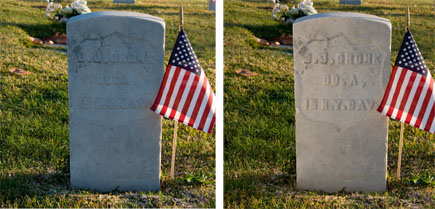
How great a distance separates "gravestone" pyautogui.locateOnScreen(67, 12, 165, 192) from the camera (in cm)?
Result: 434

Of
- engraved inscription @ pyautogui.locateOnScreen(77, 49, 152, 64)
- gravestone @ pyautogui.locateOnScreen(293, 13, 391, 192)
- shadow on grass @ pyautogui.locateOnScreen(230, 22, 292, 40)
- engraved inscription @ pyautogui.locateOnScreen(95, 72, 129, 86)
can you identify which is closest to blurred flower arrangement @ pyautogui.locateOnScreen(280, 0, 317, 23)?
shadow on grass @ pyautogui.locateOnScreen(230, 22, 292, 40)

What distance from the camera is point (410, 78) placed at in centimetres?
447

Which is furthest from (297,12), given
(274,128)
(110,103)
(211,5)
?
(110,103)

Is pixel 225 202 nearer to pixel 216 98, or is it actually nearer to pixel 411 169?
pixel 216 98

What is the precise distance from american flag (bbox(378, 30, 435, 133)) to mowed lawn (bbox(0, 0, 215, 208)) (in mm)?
1798

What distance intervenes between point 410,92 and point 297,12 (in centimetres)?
323

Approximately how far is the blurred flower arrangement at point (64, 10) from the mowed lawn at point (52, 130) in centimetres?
18

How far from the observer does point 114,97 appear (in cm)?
441

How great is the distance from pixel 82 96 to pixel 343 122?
7.44ft

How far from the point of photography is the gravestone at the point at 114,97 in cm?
434

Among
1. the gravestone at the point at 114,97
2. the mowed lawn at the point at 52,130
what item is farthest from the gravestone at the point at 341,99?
the gravestone at the point at 114,97

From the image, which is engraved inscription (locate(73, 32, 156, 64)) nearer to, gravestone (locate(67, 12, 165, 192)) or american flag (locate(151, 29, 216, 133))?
gravestone (locate(67, 12, 165, 192))

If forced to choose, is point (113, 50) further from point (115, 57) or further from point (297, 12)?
point (297, 12)

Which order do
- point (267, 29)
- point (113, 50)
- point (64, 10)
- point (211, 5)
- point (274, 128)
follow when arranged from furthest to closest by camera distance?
point (211, 5) < point (64, 10) < point (267, 29) < point (274, 128) < point (113, 50)
